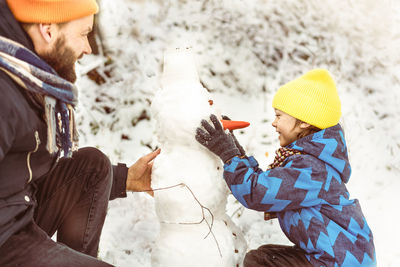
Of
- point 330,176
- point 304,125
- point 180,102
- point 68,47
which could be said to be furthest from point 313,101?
point 68,47

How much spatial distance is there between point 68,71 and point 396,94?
3327mm

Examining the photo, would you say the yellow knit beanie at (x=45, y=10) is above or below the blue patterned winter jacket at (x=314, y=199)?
above

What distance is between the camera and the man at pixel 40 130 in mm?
1302

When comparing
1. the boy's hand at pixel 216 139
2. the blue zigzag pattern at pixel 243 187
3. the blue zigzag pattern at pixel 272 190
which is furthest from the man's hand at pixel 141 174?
the blue zigzag pattern at pixel 272 190

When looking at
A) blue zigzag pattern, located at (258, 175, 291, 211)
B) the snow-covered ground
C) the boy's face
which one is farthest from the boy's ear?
the snow-covered ground

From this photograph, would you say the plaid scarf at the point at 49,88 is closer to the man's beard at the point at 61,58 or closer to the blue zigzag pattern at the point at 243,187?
the man's beard at the point at 61,58

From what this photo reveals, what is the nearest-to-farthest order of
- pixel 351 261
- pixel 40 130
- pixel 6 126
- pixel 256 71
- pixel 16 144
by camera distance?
1. pixel 6 126
2. pixel 16 144
3. pixel 40 130
4. pixel 351 261
5. pixel 256 71

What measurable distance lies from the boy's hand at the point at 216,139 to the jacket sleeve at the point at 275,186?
0.05 meters

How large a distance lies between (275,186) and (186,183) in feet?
1.35

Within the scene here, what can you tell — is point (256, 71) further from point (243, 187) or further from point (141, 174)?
point (243, 187)

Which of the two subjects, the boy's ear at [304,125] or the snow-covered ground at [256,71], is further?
the snow-covered ground at [256,71]

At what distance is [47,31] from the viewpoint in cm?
146

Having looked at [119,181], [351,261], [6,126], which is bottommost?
[119,181]

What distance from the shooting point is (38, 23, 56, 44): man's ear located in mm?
1449
